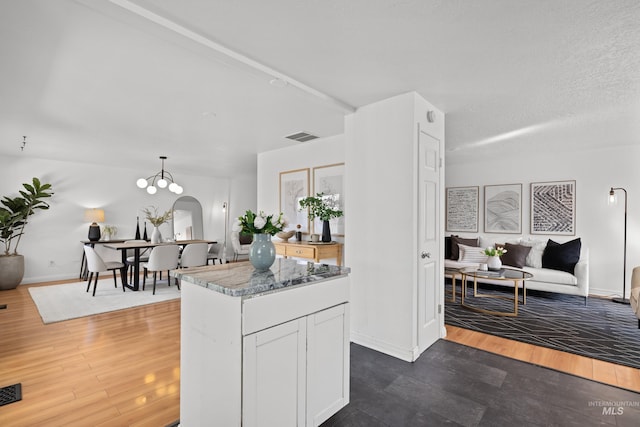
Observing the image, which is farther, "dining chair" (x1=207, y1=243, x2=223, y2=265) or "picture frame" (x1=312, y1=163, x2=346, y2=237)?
"dining chair" (x1=207, y1=243, x2=223, y2=265)

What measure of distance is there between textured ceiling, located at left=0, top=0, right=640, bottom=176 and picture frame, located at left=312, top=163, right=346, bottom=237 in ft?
2.02

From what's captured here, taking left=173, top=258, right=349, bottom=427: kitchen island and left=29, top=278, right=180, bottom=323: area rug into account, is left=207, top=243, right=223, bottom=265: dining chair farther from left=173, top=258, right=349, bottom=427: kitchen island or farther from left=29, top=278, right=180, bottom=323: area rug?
left=173, top=258, right=349, bottom=427: kitchen island

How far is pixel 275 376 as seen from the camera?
160 cm

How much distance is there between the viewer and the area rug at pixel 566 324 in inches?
118

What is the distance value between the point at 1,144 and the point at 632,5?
24.9 ft

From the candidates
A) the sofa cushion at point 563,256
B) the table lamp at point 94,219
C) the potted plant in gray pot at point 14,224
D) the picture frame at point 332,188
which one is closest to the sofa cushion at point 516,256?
the sofa cushion at point 563,256

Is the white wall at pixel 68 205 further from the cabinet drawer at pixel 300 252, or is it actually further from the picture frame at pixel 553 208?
the picture frame at pixel 553 208

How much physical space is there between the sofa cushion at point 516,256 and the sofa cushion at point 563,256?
26 centimetres

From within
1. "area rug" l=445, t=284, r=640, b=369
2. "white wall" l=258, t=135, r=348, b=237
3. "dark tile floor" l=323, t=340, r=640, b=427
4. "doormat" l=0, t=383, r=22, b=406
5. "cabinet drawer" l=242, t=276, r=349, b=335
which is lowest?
"doormat" l=0, t=383, r=22, b=406

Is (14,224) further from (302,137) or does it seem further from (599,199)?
(599,199)

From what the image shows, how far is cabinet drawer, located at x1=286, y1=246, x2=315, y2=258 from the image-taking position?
12.6ft

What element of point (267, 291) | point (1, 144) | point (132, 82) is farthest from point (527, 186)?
point (1, 144)

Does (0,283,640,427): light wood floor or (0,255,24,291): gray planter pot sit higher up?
(0,255,24,291): gray planter pot

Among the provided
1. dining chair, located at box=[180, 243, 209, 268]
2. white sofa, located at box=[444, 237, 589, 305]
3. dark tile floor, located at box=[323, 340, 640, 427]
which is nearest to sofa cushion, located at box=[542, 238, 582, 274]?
white sofa, located at box=[444, 237, 589, 305]
